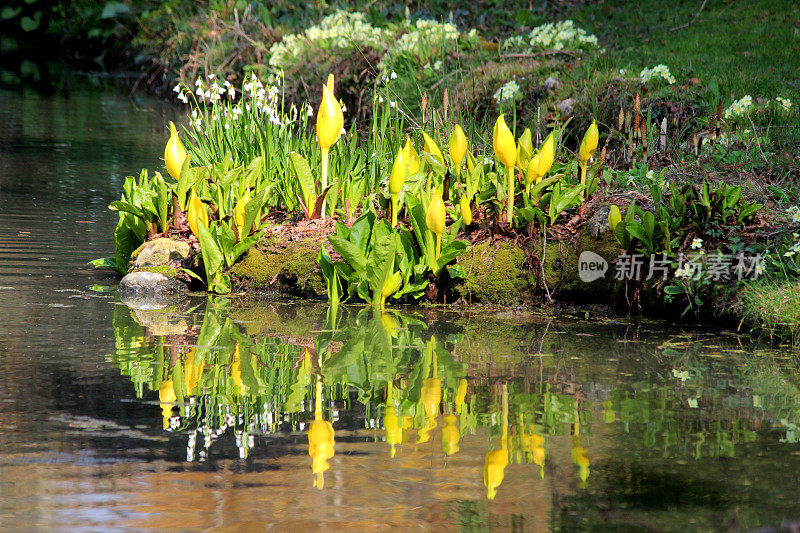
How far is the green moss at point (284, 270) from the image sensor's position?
16.5 feet

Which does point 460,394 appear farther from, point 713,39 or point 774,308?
point 713,39

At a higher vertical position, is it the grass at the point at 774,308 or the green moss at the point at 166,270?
the green moss at the point at 166,270

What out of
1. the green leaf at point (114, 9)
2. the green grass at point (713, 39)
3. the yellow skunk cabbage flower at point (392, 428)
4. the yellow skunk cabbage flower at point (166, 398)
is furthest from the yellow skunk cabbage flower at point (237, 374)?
the green leaf at point (114, 9)

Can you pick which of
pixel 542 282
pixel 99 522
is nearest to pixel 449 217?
pixel 542 282

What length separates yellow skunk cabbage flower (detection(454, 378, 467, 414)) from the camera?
126 inches

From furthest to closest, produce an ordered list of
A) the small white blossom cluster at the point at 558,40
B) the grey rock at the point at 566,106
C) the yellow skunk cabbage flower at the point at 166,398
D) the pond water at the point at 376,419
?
the small white blossom cluster at the point at 558,40 → the grey rock at the point at 566,106 → the yellow skunk cabbage flower at the point at 166,398 → the pond water at the point at 376,419

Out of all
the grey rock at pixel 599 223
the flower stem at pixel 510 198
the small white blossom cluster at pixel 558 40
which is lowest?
the grey rock at pixel 599 223

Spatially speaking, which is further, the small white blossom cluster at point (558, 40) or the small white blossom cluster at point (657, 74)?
the small white blossom cluster at point (558, 40)

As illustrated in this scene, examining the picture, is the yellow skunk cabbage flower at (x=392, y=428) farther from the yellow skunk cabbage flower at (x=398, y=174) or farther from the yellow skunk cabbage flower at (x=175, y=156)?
the yellow skunk cabbage flower at (x=175, y=156)

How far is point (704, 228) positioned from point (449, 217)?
4.51 feet

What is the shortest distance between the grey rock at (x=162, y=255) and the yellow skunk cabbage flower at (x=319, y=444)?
2347mm

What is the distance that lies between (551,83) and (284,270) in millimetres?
4894

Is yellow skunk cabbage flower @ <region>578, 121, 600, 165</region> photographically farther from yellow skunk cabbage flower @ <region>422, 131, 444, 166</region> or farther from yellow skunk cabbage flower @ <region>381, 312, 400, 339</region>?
yellow skunk cabbage flower @ <region>381, 312, 400, 339</region>

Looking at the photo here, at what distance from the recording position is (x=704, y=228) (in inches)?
181
